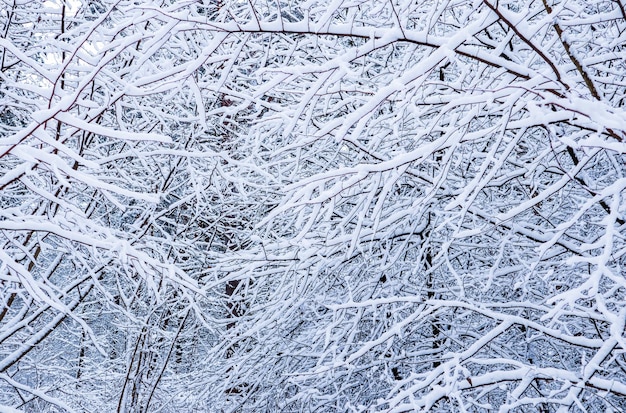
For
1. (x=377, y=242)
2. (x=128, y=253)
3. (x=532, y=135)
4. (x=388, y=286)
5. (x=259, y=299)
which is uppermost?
(x=128, y=253)

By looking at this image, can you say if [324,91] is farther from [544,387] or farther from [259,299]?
[259,299]

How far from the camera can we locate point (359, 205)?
11.4ft

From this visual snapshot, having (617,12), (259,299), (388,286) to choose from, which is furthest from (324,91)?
(259,299)

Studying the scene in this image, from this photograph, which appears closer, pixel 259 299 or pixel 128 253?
pixel 128 253

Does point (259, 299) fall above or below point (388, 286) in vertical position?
below

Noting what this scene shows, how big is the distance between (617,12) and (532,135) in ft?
7.55

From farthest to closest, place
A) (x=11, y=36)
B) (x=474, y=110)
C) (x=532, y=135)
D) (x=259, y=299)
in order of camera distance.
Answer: (x=259, y=299)
(x=532, y=135)
(x=11, y=36)
(x=474, y=110)

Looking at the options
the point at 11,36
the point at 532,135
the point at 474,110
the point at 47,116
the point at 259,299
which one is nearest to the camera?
the point at 47,116

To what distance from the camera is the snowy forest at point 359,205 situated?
2377 millimetres

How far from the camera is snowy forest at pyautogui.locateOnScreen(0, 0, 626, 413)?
2377 millimetres

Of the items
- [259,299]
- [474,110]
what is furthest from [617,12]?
[259,299]

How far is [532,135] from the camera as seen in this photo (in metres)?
4.52

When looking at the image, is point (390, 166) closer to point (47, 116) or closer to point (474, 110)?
point (474, 110)

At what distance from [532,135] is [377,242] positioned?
155 cm
